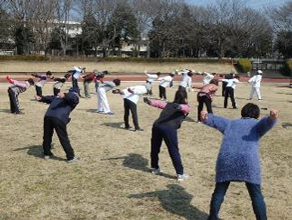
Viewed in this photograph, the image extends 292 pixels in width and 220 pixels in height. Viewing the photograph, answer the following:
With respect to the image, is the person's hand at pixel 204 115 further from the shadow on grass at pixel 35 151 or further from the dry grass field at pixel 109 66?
the dry grass field at pixel 109 66

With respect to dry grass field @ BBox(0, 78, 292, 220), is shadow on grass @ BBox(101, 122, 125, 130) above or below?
below

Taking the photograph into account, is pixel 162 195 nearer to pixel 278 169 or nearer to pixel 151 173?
pixel 151 173

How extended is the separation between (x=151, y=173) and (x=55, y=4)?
51.8 meters

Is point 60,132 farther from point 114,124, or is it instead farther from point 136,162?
point 114,124

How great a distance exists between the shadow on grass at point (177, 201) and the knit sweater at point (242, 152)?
97cm

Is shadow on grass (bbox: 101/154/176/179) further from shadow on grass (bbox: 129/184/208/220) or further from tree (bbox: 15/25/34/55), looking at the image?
tree (bbox: 15/25/34/55)

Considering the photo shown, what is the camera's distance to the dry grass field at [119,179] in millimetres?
6152

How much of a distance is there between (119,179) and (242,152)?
2959 mm

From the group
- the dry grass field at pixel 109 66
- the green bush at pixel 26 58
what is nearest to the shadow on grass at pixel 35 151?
the dry grass field at pixel 109 66

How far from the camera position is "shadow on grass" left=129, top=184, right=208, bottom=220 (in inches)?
238

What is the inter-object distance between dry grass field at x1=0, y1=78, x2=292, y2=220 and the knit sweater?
1057 millimetres

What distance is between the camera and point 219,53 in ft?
205

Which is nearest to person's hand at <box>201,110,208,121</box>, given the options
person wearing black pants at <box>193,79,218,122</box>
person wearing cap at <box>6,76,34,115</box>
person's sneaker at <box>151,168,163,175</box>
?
person's sneaker at <box>151,168,163,175</box>

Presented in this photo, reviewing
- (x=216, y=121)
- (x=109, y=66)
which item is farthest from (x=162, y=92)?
(x=109, y=66)
